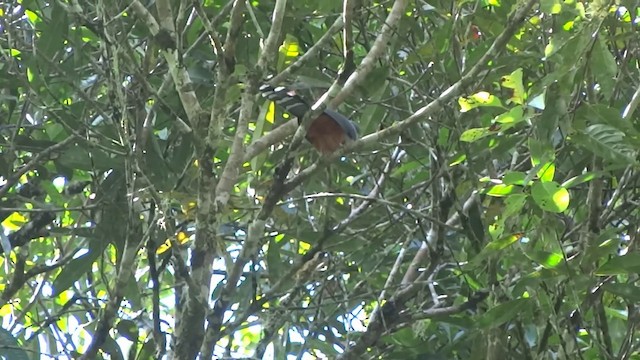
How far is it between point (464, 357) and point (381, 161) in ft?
2.73

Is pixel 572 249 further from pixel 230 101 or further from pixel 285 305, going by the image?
pixel 230 101

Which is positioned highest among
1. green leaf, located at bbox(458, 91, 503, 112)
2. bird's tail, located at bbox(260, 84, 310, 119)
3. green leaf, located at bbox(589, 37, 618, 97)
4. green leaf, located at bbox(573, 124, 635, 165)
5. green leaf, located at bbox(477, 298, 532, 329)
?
bird's tail, located at bbox(260, 84, 310, 119)

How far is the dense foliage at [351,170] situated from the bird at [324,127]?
0.29 feet

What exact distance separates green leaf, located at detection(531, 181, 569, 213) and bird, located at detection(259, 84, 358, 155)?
94cm

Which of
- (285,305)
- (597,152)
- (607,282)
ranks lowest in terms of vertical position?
(607,282)

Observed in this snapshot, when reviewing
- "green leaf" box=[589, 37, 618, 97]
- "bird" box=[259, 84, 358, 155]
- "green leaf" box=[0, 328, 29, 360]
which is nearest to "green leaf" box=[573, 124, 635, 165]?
"green leaf" box=[589, 37, 618, 97]

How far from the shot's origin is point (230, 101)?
9.36 feet

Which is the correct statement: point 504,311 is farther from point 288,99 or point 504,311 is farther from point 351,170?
point 351,170

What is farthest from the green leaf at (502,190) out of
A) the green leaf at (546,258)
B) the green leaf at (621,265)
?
the green leaf at (621,265)

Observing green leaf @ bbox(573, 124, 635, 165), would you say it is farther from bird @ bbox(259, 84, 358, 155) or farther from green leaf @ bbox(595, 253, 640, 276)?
bird @ bbox(259, 84, 358, 155)

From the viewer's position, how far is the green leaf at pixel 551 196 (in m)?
2.11

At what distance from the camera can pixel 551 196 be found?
2.12m

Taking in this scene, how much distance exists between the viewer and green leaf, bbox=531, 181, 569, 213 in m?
2.11

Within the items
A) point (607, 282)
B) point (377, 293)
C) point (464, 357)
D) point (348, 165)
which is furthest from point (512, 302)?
point (348, 165)
